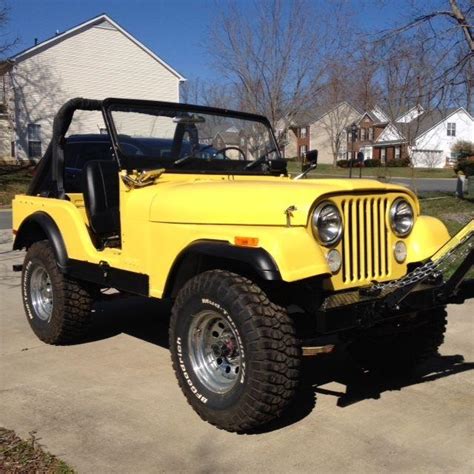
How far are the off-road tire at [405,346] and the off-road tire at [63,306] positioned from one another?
85.8 inches

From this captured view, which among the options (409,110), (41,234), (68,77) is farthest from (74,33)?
(41,234)

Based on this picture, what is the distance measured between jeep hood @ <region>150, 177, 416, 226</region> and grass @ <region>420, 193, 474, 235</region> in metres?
9.05

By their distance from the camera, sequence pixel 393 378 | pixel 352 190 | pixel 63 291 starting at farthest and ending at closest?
pixel 63 291 < pixel 393 378 < pixel 352 190

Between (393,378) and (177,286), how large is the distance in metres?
1.77

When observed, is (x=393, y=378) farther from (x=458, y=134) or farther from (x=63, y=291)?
(x=458, y=134)

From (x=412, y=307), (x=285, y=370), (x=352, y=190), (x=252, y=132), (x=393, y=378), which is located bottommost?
(x=393, y=378)

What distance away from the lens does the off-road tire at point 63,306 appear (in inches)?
204

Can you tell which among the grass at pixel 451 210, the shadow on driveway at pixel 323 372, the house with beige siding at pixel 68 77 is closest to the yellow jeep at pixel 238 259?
the shadow on driveway at pixel 323 372

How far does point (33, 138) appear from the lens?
30266 millimetres

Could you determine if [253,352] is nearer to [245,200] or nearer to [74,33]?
[245,200]

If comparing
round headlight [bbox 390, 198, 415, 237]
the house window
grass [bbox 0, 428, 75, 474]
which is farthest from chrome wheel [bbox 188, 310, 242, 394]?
the house window

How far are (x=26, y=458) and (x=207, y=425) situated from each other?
3.38 ft

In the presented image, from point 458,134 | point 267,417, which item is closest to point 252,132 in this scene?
point 267,417

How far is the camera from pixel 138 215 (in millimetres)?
4344
